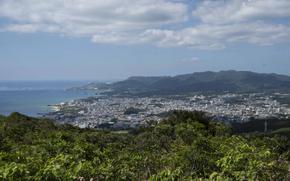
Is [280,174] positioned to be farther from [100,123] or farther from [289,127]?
[100,123]

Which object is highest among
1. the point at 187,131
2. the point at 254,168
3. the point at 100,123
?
the point at 254,168

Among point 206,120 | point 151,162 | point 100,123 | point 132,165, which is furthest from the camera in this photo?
point 100,123

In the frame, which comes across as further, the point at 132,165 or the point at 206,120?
the point at 206,120

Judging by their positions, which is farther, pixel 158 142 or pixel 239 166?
pixel 158 142

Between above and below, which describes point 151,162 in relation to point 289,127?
above

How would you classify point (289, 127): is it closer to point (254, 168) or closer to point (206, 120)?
point (206, 120)

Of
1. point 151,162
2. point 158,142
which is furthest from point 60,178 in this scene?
point 158,142

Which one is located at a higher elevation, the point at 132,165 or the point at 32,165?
the point at 32,165

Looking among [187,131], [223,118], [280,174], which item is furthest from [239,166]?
[223,118]

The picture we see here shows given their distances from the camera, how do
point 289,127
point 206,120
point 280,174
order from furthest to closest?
1. point 289,127
2. point 206,120
3. point 280,174
